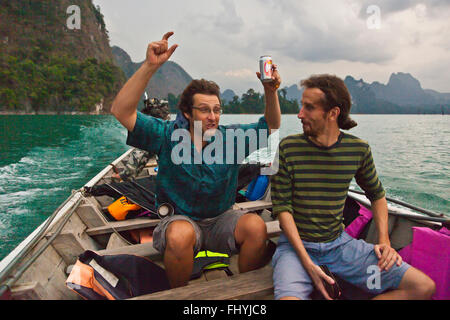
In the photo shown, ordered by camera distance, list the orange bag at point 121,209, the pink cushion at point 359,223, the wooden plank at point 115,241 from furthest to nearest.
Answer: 1. the orange bag at point 121,209
2. the wooden plank at point 115,241
3. the pink cushion at point 359,223

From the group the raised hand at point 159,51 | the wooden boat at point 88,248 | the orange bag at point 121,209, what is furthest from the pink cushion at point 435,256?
the orange bag at point 121,209

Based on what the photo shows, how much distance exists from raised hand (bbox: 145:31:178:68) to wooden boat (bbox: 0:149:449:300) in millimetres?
1432

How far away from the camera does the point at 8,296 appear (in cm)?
151

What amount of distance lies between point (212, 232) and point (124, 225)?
1378 millimetres

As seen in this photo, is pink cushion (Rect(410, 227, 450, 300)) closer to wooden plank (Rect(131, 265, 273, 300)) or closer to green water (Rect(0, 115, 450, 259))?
wooden plank (Rect(131, 265, 273, 300))

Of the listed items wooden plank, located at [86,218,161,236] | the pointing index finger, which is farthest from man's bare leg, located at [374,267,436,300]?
wooden plank, located at [86,218,161,236]

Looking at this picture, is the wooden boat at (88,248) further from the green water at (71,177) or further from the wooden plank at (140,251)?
the green water at (71,177)

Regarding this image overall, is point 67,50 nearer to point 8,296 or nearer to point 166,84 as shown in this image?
point 166,84

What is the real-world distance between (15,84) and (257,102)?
59.2 meters

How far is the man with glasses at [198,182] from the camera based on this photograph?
180 cm

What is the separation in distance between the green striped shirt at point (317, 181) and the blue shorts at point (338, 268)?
0.08 m

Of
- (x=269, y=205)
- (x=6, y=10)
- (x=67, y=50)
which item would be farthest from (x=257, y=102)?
(x=269, y=205)

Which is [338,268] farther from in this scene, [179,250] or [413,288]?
[179,250]

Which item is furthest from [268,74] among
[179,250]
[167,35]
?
[179,250]
